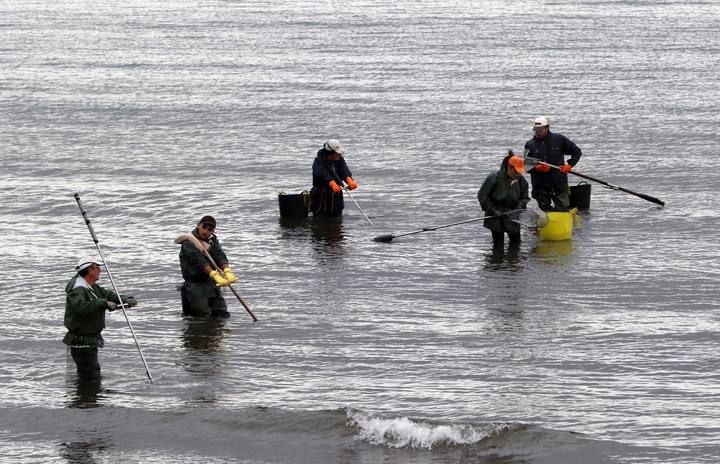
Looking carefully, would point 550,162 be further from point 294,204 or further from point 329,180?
point 294,204

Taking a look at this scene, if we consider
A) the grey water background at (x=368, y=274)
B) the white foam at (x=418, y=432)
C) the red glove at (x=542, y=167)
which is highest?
the red glove at (x=542, y=167)

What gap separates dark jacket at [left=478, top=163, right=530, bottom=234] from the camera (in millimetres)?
21188

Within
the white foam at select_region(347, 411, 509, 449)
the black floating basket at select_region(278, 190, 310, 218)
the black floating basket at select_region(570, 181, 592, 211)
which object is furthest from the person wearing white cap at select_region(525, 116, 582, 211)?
the white foam at select_region(347, 411, 509, 449)

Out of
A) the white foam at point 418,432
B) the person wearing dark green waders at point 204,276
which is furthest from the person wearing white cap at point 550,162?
the white foam at point 418,432

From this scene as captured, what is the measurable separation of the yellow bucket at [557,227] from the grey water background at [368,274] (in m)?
0.20

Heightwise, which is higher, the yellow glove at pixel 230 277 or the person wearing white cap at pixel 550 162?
the person wearing white cap at pixel 550 162

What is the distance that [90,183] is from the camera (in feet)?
92.1

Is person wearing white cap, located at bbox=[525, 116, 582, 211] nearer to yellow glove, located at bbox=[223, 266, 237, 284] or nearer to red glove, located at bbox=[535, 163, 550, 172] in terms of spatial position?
red glove, located at bbox=[535, 163, 550, 172]

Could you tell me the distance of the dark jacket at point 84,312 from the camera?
1476 centimetres

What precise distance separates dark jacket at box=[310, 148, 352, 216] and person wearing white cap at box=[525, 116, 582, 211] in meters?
3.28

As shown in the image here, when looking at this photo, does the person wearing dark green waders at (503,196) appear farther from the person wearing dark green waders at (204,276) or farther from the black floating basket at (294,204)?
the person wearing dark green waders at (204,276)

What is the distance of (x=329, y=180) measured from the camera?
2377 centimetres

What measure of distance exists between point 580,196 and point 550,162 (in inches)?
70.2

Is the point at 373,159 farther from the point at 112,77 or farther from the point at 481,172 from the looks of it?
Answer: the point at 112,77
